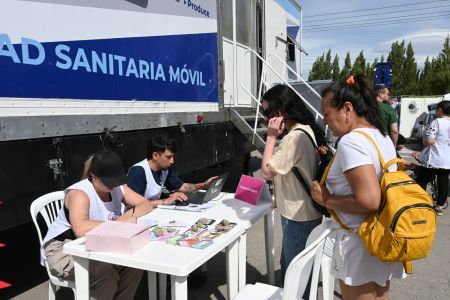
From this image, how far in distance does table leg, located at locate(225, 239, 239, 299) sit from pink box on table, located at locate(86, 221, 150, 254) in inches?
21.6

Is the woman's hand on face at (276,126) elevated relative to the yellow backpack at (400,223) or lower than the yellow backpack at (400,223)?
elevated

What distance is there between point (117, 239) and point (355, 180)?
1064mm

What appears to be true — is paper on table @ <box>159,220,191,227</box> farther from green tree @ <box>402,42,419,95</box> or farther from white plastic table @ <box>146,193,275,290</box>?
green tree @ <box>402,42,419,95</box>

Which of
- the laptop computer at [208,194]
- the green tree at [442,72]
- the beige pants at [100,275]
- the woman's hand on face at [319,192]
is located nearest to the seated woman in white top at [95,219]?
the beige pants at [100,275]

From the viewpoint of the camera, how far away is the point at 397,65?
102 ft

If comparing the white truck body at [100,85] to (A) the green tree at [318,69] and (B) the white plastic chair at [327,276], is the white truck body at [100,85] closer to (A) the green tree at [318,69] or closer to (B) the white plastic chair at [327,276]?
(B) the white plastic chair at [327,276]

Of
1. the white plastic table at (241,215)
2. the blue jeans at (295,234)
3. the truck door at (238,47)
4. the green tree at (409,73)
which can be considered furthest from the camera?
the green tree at (409,73)

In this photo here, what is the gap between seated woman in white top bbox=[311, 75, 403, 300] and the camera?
1.55m

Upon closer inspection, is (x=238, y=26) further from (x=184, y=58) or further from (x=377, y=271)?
(x=377, y=271)

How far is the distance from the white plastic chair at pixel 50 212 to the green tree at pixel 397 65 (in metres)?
31.8

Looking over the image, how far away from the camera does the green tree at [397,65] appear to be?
30.9 metres

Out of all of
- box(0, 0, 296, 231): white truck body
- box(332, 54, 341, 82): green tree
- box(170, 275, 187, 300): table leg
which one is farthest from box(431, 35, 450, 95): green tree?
box(170, 275, 187, 300): table leg

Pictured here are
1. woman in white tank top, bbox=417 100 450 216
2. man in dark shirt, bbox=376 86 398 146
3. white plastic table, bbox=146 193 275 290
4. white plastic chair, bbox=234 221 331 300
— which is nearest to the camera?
white plastic chair, bbox=234 221 331 300

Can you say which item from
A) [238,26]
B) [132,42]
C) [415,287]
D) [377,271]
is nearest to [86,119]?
[132,42]
